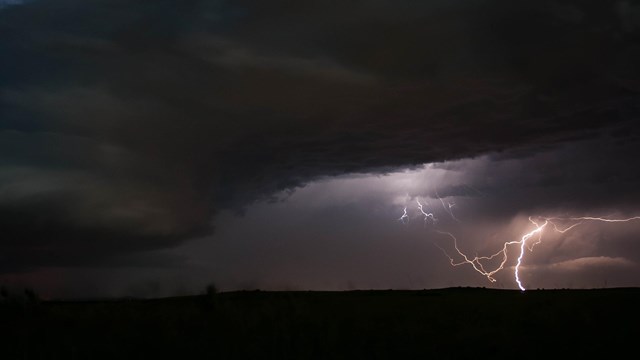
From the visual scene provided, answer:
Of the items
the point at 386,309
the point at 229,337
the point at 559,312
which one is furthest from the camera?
the point at 386,309

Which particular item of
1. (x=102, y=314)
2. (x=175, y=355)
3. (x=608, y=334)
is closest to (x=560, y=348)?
(x=608, y=334)

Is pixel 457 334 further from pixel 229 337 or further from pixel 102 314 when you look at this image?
pixel 102 314

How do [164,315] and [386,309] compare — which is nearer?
[164,315]

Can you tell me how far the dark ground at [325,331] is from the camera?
60.9 ft

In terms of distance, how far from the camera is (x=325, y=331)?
69.2 ft

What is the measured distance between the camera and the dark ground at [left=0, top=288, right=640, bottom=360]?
60.9 ft

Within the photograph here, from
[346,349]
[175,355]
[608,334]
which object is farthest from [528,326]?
[175,355]

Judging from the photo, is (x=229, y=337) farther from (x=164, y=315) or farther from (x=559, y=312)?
(x=559, y=312)

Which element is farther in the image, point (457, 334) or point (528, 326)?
point (528, 326)

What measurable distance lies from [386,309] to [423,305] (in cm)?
234

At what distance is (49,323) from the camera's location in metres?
24.9

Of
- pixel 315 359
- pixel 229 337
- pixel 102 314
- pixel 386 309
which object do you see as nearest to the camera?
pixel 315 359

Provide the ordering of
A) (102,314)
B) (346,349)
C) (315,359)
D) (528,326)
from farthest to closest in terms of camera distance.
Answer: (102,314) < (528,326) < (346,349) < (315,359)

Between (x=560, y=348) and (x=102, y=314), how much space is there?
15.8 meters
